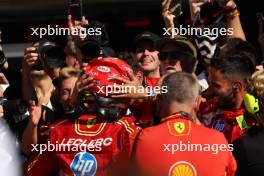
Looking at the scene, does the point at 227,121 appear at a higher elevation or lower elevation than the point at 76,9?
lower

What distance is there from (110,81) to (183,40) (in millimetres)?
1039

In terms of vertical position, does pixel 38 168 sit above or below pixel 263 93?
below

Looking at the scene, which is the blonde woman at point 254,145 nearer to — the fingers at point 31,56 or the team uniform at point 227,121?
the team uniform at point 227,121

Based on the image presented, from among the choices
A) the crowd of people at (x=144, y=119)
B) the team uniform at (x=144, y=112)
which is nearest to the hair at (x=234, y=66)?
the crowd of people at (x=144, y=119)

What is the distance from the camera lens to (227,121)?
15.2ft

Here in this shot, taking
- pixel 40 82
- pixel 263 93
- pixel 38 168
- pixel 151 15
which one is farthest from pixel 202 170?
pixel 151 15

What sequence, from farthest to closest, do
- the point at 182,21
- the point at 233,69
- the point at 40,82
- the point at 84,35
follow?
1. the point at 182,21
2. the point at 40,82
3. the point at 84,35
4. the point at 233,69

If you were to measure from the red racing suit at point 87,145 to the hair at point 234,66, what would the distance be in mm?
802

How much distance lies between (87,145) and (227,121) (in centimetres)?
99

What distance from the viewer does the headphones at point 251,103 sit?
4.28m

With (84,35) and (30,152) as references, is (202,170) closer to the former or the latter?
(30,152)

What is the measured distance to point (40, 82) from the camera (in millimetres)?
5977

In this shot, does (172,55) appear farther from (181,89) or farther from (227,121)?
(181,89)

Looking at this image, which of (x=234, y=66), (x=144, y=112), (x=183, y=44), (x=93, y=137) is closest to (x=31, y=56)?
(x=144, y=112)
